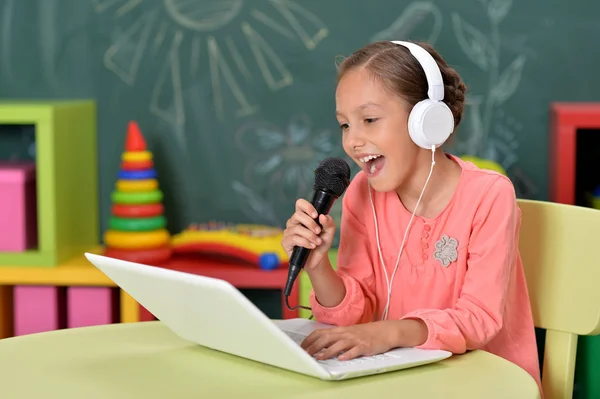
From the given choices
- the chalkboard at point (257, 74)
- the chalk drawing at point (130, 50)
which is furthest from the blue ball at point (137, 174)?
the chalk drawing at point (130, 50)

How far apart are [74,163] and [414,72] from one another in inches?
53.2

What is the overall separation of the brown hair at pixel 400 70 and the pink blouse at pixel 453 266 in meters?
0.14

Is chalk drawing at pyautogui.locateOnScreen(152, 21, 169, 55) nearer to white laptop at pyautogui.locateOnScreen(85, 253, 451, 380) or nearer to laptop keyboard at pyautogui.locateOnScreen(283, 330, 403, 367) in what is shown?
white laptop at pyautogui.locateOnScreen(85, 253, 451, 380)

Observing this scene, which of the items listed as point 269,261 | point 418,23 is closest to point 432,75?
point 269,261

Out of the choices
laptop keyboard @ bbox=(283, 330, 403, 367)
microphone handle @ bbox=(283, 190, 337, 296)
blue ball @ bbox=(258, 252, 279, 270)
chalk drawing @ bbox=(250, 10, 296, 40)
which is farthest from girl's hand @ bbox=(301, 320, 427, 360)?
chalk drawing @ bbox=(250, 10, 296, 40)

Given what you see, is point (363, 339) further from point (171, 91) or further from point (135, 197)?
point (171, 91)

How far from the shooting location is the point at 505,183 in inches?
58.4

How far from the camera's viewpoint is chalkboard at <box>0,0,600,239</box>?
262 centimetres

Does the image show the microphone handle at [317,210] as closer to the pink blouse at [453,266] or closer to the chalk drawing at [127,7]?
the pink blouse at [453,266]

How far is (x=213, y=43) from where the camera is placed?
2.70 meters

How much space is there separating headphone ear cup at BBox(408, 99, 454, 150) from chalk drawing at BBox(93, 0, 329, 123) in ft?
4.11

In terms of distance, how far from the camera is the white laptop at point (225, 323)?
108cm

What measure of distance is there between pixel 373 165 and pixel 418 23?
1195 millimetres

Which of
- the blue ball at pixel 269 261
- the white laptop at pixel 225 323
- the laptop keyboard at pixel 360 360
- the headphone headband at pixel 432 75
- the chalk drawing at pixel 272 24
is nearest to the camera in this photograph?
the white laptop at pixel 225 323
